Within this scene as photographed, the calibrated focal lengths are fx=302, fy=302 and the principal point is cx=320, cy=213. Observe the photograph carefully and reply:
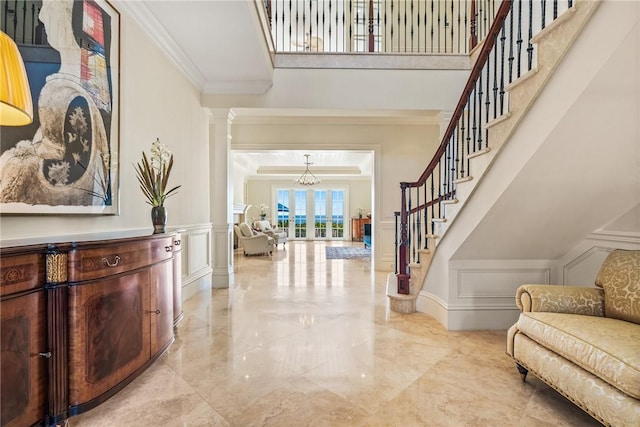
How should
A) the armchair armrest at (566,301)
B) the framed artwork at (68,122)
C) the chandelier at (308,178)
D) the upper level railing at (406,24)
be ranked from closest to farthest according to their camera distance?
the framed artwork at (68,122)
the armchair armrest at (566,301)
the upper level railing at (406,24)
the chandelier at (308,178)

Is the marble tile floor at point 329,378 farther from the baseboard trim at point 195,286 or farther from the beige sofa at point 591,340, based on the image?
the baseboard trim at point 195,286

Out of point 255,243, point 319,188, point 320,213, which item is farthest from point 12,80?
point 320,213

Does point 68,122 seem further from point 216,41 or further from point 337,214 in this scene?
point 337,214

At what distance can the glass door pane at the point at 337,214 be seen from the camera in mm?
12555

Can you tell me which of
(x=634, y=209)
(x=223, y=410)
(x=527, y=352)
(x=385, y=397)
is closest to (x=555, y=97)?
(x=634, y=209)

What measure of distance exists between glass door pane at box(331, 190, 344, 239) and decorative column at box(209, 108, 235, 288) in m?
7.98

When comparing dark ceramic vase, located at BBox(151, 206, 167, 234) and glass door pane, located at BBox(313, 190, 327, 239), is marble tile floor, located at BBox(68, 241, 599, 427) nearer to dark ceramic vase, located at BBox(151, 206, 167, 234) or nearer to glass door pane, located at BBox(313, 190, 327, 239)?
dark ceramic vase, located at BBox(151, 206, 167, 234)

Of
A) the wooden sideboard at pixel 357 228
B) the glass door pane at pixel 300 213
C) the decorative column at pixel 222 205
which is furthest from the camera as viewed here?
the glass door pane at pixel 300 213

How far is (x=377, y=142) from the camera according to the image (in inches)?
244

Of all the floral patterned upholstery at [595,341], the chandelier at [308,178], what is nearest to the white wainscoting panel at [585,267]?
the floral patterned upholstery at [595,341]

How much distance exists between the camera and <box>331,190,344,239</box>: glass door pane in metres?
12.6

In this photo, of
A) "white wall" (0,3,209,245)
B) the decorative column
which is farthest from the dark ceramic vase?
the decorative column

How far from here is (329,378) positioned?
2078mm

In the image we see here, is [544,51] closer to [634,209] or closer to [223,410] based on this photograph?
[634,209]
